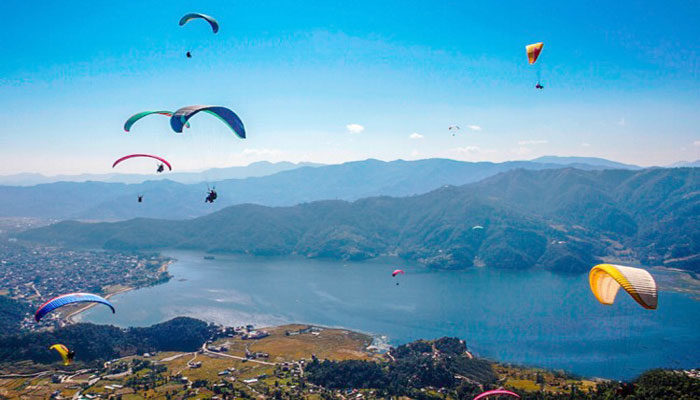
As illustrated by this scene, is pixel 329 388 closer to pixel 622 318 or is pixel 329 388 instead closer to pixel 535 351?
pixel 535 351

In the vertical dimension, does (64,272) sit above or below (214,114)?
below

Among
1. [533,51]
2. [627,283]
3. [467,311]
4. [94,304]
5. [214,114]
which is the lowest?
[467,311]

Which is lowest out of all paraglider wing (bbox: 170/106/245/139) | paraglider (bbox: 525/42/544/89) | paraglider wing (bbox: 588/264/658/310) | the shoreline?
the shoreline

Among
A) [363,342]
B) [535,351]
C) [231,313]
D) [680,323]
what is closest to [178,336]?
[231,313]

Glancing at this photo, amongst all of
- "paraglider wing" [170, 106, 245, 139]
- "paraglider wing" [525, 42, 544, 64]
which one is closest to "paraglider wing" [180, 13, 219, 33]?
"paraglider wing" [170, 106, 245, 139]

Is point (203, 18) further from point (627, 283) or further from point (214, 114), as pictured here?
point (627, 283)

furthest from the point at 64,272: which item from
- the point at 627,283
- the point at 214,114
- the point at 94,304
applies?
the point at 627,283

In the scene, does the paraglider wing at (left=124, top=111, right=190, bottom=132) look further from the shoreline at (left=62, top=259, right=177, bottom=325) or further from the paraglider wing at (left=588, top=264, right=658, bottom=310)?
the shoreline at (left=62, top=259, right=177, bottom=325)
